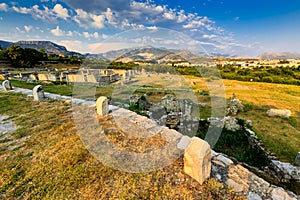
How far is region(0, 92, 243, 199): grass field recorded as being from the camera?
193 cm

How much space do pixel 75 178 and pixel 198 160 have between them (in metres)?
1.81

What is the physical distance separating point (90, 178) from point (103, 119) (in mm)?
1991

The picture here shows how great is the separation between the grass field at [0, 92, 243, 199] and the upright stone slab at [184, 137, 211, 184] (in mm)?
108

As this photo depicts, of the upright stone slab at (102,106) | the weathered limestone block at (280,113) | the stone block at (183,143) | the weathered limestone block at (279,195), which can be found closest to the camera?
the weathered limestone block at (279,195)

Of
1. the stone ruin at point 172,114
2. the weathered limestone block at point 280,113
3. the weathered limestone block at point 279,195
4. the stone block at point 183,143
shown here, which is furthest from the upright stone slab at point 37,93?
the weathered limestone block at point 280,113

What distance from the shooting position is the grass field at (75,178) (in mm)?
1932

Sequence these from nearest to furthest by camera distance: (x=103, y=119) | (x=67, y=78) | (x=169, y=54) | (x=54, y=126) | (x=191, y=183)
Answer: (x=191, y=183) < (x=54, y=126) < (x=103, y=119) < (x=169, y=54) < (x=67, y=78)

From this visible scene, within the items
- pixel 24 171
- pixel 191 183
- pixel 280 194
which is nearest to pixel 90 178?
pixel 24 171

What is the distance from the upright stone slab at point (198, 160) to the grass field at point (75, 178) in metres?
0.11

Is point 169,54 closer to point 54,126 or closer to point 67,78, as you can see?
point 54,126

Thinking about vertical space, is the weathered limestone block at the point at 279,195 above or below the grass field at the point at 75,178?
below

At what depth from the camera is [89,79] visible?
17062mm

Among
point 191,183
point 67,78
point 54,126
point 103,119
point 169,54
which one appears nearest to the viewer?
point 191,183

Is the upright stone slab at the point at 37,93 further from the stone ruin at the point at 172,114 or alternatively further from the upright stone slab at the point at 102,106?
the stone ruin at the point at 172,114
